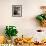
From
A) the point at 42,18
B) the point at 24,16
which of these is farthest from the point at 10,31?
the point at 42,18

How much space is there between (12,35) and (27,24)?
16.0 inches

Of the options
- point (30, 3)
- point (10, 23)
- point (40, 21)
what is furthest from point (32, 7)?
point (10, 23)

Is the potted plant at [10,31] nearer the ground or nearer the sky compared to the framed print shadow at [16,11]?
nearer the ground

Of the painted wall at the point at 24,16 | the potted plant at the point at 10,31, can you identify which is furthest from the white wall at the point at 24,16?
the potted plant at the point at 10,31

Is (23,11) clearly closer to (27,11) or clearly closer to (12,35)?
(27,11)

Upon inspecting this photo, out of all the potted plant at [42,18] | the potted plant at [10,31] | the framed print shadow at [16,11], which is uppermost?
the framed print shadow at [16,11]

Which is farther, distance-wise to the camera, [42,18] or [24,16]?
[24,16]

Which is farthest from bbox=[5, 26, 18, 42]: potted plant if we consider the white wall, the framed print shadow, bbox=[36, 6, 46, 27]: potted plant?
bbox=[36, 6, 46, 27]: potted plant

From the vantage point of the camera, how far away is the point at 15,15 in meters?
3.70

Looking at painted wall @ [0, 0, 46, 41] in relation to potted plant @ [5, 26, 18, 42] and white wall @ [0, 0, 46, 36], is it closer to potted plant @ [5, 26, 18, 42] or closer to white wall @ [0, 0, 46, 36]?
white wall @ [0, 0, 46, 36]

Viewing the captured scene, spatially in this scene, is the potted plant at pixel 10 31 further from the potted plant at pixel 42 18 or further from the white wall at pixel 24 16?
the potted plant at pixel 42 18

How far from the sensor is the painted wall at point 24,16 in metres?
3.70

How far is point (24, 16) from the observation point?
371cm

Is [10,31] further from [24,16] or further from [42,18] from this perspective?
[42,18]
